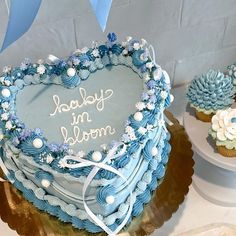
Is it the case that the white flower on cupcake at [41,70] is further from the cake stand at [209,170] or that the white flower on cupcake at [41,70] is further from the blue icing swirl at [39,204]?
the cake stand at [209,170]

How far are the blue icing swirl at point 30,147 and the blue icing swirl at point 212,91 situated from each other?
16.7 inches

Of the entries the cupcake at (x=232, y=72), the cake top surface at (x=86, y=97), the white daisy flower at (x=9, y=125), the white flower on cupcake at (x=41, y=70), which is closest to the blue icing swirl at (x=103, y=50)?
the cake top surface at (x=86, y=97)

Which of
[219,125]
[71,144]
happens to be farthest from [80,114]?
[219,125]

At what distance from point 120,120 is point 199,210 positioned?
1.47ft

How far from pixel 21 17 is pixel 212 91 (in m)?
0.49

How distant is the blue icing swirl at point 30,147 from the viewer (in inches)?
28.6

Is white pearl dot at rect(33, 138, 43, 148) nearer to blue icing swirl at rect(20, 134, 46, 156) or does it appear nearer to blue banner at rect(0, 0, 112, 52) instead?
blue icing swirl at rect(20, 134, 46, 156)

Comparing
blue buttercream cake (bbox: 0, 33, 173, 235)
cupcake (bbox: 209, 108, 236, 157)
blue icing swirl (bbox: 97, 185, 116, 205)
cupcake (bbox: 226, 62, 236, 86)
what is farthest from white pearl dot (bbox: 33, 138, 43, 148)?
cupcake (bbox: 226, 62, 236, 86)

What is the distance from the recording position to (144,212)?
0.85 metres

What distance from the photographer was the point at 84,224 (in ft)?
2.62

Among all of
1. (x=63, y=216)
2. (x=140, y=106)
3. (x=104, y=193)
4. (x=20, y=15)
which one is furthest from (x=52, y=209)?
(x=20, y=15)

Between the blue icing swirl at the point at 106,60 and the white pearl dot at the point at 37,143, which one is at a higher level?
the blue icing swirl at the point at 106,60

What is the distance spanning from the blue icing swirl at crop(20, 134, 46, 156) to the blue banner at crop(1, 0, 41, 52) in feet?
0.52

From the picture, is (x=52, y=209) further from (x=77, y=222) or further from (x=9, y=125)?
(x=9, y=125)
